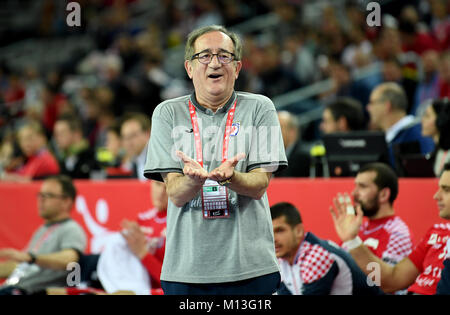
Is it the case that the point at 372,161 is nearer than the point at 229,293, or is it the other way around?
the point at 229,293

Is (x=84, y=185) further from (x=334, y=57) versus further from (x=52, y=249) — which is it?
(x=334, y=57)

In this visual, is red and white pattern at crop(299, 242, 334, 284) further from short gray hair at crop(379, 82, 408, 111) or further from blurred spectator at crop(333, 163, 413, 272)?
short gray hair at crop(379, 82, 408, 111)

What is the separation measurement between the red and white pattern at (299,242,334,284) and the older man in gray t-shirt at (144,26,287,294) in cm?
127

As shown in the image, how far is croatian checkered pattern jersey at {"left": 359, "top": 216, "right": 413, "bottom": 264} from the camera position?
4.50 metres

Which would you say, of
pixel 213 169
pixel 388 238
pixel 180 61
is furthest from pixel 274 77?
pixel 213 169

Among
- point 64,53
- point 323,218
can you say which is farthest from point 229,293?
point 64,53

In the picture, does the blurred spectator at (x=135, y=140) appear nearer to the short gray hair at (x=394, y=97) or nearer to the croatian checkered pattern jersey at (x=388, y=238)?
the short gray hair at (x=394, y=97)

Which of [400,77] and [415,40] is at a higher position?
[415,40]

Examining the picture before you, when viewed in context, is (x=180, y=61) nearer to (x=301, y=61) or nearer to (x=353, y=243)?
(x=301, y=61)

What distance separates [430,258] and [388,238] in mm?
448

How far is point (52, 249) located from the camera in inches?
215

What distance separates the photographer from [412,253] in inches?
167
